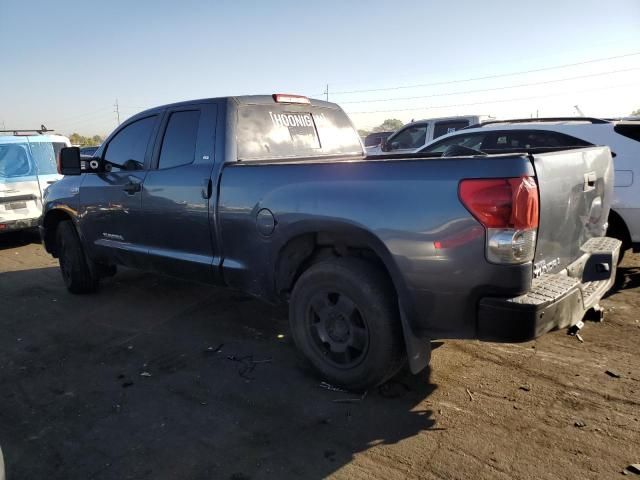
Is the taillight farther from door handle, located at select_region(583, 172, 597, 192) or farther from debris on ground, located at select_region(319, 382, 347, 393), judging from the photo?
debris on ground, located at select_region(319, 382, 347, 393)

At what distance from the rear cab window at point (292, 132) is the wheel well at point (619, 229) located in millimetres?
2794

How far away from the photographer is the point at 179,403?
10.9 ft

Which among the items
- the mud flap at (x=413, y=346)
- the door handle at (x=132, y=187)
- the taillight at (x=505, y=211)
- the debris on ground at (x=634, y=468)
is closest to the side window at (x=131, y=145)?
the door handle at (x=132, y=187)

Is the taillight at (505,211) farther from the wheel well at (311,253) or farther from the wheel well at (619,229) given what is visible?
the wheel well at (619,229)

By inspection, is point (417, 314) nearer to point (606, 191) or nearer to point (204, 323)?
point (606, 191)

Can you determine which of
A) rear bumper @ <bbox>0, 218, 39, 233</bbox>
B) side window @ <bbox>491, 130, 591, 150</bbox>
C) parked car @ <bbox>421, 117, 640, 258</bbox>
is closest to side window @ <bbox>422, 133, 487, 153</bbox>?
parked car @ <bbox>421, 117, 640, 258</bbox>

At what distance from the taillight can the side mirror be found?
417 centimetres

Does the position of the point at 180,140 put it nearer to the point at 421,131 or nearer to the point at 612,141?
the point at 612,141

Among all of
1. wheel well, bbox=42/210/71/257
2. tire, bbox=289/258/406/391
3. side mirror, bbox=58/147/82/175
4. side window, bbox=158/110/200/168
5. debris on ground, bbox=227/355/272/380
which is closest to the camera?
tire, bbox=289/258/406/391

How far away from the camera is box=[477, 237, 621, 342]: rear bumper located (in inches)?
99.2

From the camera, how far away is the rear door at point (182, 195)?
409cm

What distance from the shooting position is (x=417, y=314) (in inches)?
113

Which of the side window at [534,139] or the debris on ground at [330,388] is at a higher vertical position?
the side window at [534,139]

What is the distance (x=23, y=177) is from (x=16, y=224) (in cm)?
90
